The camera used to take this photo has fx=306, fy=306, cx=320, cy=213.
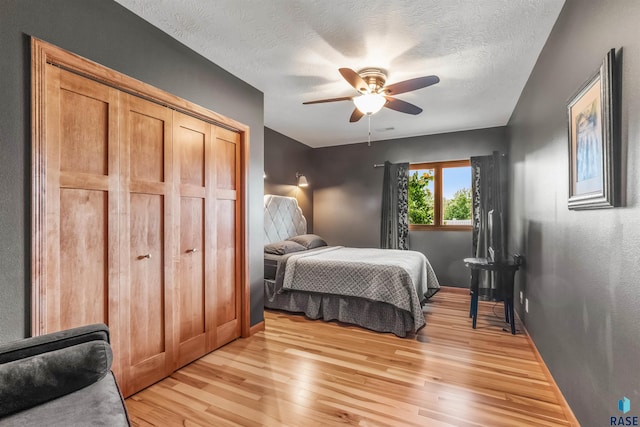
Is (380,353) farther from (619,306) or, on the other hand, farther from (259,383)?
(619,306)

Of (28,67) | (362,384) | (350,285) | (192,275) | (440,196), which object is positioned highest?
(28,67)

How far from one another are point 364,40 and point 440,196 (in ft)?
11.2

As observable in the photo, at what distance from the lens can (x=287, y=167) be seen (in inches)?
203

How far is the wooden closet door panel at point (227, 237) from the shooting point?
279 cm

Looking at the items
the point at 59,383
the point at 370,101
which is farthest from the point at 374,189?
the point at 59,383

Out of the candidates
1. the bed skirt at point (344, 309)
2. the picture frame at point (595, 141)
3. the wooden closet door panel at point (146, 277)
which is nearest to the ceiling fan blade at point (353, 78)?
the picture frame at point (595, 141)

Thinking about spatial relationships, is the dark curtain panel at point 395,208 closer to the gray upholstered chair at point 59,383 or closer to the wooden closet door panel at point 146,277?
the wooden closet door panel at point 146,277

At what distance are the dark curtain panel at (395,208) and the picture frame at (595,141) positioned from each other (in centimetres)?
332

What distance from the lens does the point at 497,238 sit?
137 inches

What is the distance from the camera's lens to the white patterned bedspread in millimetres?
3123

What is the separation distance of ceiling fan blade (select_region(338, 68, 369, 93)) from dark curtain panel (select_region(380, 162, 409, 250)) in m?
2.73

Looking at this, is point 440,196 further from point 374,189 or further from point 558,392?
point 558,392

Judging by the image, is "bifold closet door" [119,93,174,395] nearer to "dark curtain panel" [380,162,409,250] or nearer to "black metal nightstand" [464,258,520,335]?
"black metal nightstand" [464,258,520,335]

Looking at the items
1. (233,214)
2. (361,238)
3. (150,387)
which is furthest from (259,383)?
(361,238)
